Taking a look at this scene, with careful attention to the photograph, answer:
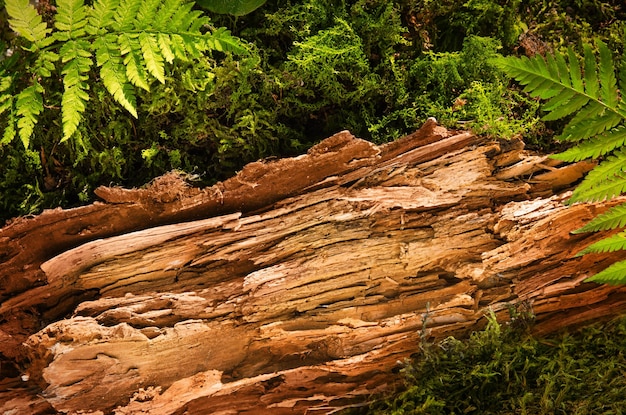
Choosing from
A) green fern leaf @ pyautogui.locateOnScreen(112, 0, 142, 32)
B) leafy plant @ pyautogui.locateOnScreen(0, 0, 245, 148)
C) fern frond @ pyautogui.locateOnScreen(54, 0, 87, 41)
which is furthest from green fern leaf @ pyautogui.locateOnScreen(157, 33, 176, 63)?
fern frond @ pyautogui.locateOnScreen(54, 0, 87, 41)

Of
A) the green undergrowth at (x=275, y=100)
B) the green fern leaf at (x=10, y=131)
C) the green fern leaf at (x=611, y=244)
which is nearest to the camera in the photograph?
the green fern leaf at (x=611, y=244)

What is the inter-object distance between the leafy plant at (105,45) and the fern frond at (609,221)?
2.13 meters

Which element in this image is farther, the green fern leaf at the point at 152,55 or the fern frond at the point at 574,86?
the green fern leaf at the point at 152,55

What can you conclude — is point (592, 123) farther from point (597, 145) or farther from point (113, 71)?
point (113, 71)

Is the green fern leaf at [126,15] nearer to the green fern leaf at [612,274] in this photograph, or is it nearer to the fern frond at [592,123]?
the fern frond at [592,123]

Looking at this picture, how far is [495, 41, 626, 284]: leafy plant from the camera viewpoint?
2.74 m

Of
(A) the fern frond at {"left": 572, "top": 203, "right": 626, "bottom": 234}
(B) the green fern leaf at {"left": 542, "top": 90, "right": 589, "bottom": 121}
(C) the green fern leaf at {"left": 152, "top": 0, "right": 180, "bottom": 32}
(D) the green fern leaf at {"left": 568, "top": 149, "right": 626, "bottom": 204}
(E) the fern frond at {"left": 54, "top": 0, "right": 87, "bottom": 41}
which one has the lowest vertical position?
(A) the fern frond at {"left": 572, "top": 203, "right": 626, "bottom": 234}

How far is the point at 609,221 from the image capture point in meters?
2.88

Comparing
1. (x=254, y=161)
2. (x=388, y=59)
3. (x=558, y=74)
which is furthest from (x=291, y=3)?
(x=558, y=74)

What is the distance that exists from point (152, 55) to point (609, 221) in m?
2.68

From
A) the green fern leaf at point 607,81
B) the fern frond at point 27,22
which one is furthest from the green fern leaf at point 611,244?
the fern frond at point 27,22

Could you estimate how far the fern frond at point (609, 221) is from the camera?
285 centimetres

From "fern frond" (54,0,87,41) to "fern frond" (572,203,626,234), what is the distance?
3027mm

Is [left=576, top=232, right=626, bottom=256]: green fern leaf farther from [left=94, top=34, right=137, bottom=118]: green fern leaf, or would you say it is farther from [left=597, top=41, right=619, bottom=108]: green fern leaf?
[left=94, top=34, right=137, bottom=118]: green fern leaf
